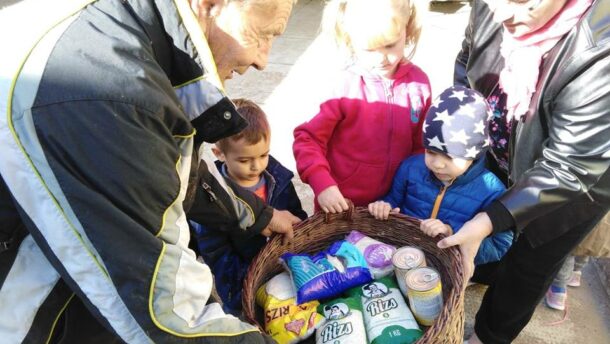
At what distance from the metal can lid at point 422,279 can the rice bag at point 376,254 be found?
17 centimetres

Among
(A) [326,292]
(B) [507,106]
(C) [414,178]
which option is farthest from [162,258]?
(B) [507,106]

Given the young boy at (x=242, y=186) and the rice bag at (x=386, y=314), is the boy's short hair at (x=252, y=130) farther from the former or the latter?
the rice bag at (x=386, y=314)

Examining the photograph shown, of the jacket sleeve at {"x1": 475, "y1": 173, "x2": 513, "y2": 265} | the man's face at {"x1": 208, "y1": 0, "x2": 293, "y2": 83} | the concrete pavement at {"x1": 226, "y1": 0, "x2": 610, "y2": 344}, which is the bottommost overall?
the concrete pavement at {"x1": 226, "y1": 0, "x2": 610, "y2": 344}

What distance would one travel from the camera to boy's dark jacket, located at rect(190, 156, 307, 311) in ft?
6.24

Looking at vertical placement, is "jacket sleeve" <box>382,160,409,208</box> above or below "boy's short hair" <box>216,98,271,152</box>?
below

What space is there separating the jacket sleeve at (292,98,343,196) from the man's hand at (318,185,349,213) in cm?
4

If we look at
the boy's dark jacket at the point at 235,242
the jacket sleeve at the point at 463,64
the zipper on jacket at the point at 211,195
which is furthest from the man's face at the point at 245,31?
the jacket sleeve at the point at 463,64

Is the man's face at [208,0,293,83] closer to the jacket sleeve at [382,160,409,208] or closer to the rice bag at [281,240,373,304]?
the rice bag at [281,240,373,304]

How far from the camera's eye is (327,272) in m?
1.71

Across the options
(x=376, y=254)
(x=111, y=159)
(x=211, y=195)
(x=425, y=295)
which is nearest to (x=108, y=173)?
(x=111, y=159)

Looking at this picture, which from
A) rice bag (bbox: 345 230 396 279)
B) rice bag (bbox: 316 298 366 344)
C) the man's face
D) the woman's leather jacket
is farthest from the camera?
rice bag (bbox: 345 230 396 279)

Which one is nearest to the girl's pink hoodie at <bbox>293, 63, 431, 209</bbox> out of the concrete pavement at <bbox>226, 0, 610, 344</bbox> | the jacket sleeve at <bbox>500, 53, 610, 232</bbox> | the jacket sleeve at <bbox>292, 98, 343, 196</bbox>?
the jacket sleeve at <bbox>292, 98, 343, 196</bbox>

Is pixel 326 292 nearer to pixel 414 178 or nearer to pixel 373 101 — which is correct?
pixel 414 178

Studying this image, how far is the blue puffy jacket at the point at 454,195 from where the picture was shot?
6.22ft
